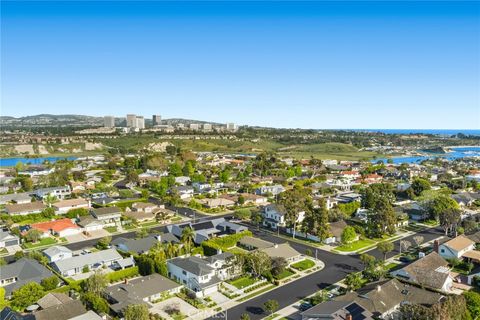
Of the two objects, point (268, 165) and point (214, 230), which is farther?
point (268, 165)

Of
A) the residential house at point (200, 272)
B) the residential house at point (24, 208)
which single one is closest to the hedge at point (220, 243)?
the residential house at point (200, 272)

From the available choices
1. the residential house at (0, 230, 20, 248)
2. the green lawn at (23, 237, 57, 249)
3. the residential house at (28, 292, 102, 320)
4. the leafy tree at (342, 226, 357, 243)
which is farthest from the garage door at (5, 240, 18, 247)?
the leafy tree at (342, 226, 357, 243)

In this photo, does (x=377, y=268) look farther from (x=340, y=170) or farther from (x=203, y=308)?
(x=340, y=170)

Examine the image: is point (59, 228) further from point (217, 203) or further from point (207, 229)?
point (217, 203)

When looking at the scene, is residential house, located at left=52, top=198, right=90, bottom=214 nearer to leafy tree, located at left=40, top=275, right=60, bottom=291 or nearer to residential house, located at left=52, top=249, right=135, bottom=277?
residential house, located at left=52, top=249, right=135, bottom=277

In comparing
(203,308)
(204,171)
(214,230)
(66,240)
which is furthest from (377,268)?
(204,171)

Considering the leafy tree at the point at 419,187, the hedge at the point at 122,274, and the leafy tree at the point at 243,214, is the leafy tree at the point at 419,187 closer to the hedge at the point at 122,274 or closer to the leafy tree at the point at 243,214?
the leafy tree at the point at 243,214
